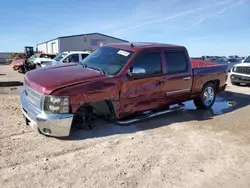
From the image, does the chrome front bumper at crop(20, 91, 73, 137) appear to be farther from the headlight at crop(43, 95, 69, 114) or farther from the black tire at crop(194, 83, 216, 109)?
the black tire at crop(194, 83, 216, 109)

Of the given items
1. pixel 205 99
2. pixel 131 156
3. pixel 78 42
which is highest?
pixel 78 42

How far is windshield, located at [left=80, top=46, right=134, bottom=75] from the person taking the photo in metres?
5.23

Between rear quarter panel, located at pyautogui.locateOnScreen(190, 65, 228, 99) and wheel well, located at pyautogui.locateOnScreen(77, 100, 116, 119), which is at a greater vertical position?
rear quarter panel, located at pyautogui.locateOnScreen(190, 65, 228, 99)

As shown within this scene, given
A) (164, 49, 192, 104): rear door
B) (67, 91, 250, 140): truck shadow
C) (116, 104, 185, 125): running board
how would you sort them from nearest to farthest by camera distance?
(67, 91, 250, 140): truck shadow
(116, 104, 185, 125): running board
(164, 49, 192, 104): rear door

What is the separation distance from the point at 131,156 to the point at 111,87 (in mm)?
1471

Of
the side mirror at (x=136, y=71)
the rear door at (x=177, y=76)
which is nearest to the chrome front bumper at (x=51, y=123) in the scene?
the side mirror at (x=136, y=71)

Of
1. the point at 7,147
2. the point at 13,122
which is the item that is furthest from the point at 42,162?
the point at 13,122

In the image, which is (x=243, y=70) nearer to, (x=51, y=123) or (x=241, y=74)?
(x=241, y=74)

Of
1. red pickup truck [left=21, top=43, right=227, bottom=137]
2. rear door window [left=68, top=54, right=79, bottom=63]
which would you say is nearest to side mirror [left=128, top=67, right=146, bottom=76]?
red pickup truck [left=21, top=43, right=227, bottom=137]

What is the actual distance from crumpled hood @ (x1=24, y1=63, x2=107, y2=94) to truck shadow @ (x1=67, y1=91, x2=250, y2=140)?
1085mm

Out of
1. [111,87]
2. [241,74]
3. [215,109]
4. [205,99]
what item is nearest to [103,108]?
[111,87]

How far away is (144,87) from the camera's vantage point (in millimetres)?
5441

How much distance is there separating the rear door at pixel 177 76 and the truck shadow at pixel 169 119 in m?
0.49

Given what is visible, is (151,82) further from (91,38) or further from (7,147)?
(91,38)
